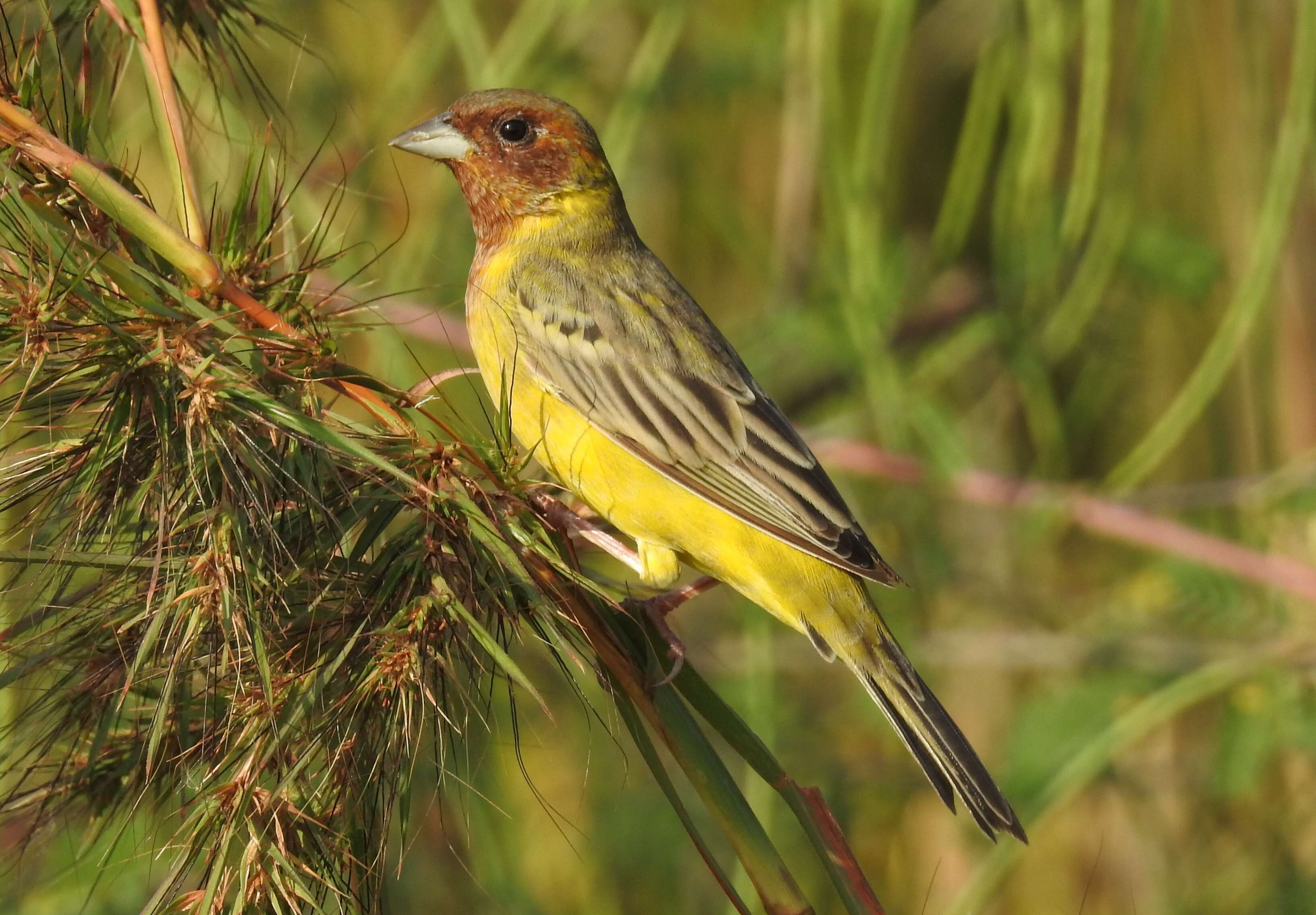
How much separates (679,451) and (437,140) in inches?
53.9

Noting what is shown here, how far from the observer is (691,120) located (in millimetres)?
7188

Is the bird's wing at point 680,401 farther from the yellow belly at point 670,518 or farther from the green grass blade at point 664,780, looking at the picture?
the green grass blade at point 664,780

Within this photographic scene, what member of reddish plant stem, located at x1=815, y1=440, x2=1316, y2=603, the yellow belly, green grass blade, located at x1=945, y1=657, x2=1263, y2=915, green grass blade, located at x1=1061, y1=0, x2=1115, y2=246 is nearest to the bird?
the yellow belly

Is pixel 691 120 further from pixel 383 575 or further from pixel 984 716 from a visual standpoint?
pixel 383 575

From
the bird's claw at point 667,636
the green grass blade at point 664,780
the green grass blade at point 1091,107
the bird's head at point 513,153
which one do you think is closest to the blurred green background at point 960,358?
the green grass blade at point 1091,107

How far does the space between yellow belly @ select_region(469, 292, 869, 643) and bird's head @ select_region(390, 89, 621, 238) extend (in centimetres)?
78

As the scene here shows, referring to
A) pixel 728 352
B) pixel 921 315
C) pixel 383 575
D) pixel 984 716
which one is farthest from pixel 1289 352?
pixel 383 575

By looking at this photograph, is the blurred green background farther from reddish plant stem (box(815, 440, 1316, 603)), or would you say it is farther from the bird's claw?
the bird's claw

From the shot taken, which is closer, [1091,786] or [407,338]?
[407,338]

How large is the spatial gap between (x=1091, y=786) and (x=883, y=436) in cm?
234

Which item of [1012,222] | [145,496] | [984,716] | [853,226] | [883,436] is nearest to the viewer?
[145,496]

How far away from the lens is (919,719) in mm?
3584

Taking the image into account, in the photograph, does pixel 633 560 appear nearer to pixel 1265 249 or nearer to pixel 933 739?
pixel 933 739

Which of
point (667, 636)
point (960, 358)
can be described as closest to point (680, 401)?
point (667, 636)
